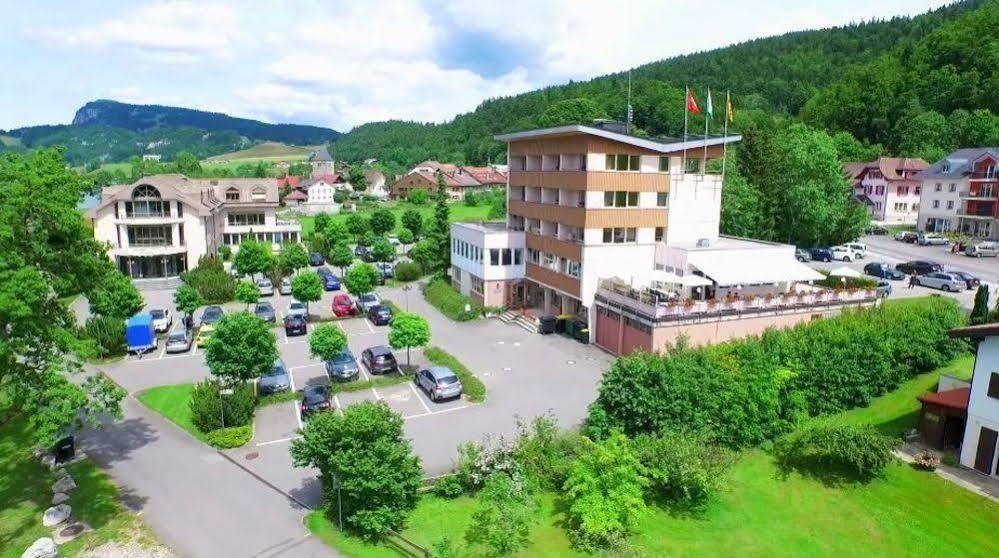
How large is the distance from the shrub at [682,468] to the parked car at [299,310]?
1038 inches

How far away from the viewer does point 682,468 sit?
65.1 ft

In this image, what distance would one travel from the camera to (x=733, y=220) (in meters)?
54.7

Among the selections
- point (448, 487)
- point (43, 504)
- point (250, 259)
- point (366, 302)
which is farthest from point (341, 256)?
point (448, 487)

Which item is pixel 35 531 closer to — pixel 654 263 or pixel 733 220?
pixel 654 263

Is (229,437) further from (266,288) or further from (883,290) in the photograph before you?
(883,290)

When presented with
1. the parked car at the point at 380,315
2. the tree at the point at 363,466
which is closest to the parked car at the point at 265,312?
the parked car at the point at 380,315

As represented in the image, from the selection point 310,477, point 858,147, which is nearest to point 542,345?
point 310,477

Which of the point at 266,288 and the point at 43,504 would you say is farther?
the point at 266,288

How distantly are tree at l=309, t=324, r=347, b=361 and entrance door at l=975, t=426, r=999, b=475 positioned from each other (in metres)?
25.1

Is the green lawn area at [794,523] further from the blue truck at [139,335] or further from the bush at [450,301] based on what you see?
the bush at [450,301]

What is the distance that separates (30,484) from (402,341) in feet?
49.5

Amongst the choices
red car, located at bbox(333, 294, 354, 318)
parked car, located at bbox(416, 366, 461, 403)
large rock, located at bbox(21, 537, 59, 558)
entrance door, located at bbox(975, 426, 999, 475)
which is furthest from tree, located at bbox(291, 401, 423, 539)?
red car, located at bbox(333, 294, 354, 318)

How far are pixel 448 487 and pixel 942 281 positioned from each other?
135 feet

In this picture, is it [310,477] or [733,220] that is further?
[733,220]
